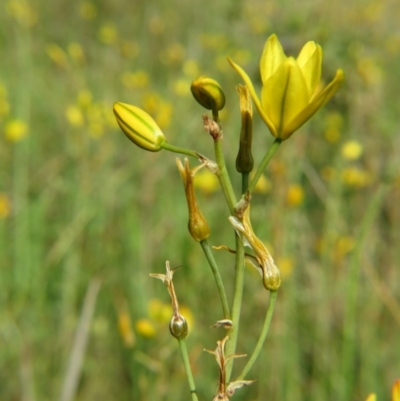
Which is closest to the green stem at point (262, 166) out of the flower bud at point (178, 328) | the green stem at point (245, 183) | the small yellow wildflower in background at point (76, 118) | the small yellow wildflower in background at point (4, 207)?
the green stem at point (245, 183)

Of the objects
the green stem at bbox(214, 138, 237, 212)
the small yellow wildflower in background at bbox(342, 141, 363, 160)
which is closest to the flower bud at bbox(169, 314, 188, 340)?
the green stem at bbox(214, 138, 237, 212)

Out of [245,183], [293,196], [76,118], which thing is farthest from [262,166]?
[76,118]

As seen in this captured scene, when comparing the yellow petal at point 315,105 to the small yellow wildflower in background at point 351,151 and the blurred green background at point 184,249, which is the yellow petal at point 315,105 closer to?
the blurred green background at point 184,249

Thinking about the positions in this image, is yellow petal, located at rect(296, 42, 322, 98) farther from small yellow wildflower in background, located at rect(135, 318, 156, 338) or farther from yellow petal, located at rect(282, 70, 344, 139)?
small yellow wildflower in background, located at rect(135, 318, 156, 338)

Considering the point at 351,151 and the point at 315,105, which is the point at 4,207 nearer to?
the point at 351,151

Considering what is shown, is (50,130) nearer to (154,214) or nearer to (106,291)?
(154,214)
